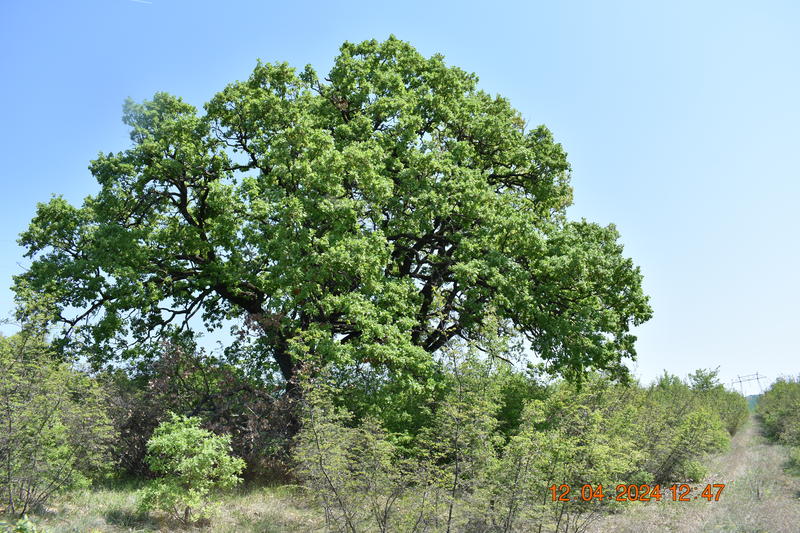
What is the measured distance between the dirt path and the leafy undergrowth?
616 centimetres

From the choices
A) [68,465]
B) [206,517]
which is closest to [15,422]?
[68,465]

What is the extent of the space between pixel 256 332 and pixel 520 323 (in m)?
7.57

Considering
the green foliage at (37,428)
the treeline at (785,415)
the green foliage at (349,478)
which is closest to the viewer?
the green foliage at (349,478)

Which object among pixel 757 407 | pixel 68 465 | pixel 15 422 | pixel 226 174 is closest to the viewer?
pixel 15 422

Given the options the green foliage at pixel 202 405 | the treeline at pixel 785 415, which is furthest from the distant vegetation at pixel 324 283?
the treeline at pixel 785 415

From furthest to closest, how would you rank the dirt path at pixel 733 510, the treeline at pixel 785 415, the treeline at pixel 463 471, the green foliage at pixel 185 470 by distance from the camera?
the treeline at pixel 785 415 → the dirt path at pixel 733 510 → the green foliage at pixel 185 470 → the treeline at pixel 463 471

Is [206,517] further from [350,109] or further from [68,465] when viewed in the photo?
[350,109]

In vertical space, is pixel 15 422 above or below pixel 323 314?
below

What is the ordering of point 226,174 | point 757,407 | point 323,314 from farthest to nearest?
point 757,407 < point 226,174 < point 323,314

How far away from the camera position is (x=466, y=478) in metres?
10.3

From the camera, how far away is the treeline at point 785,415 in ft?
74.2

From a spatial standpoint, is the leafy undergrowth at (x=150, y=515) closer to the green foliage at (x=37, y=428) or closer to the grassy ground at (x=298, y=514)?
the grassy ground at (x=298, y=514)

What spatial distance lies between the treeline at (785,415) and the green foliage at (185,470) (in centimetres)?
1753

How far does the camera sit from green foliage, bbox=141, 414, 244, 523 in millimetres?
10594
